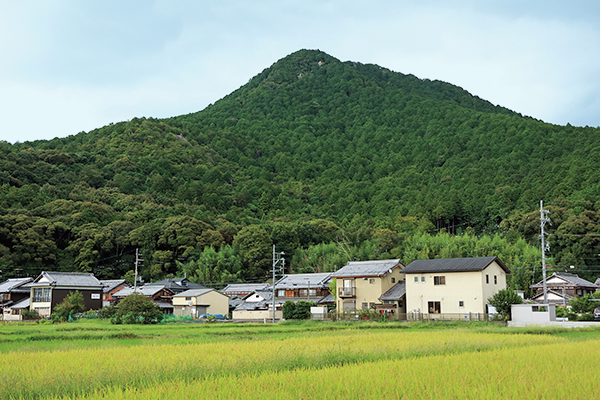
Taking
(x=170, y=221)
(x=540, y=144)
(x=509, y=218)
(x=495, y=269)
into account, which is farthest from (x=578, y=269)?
(x=170, y=221)

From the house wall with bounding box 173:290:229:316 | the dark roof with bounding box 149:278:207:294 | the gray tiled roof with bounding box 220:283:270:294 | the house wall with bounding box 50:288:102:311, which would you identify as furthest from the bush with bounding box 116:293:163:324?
the gray tiled roof with bounding box 220:283:270:294

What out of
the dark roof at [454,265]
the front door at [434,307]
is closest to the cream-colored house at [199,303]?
the dark roof at [454,265]

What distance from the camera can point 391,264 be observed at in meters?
44.0

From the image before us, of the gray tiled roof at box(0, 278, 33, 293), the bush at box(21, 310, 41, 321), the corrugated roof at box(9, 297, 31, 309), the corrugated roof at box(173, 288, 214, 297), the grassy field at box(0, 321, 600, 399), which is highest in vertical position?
the gray tiled roof at box(0, 278, 33, 293)

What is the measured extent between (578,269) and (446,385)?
186 feet

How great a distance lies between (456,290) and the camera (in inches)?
1427

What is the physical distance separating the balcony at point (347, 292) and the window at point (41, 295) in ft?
87.3

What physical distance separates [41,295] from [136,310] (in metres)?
16.0

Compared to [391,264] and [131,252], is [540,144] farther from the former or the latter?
[131,252]

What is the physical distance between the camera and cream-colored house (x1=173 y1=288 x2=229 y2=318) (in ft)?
169

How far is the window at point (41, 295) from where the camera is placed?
152 feet

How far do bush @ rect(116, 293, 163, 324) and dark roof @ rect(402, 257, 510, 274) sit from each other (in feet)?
63.1

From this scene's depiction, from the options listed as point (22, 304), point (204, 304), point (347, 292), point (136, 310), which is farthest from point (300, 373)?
point (22, 304)

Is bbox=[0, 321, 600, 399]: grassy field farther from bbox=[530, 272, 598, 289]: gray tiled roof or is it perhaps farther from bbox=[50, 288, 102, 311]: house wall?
bbox=[530, 272, 598, 289]: gray tiled roof
